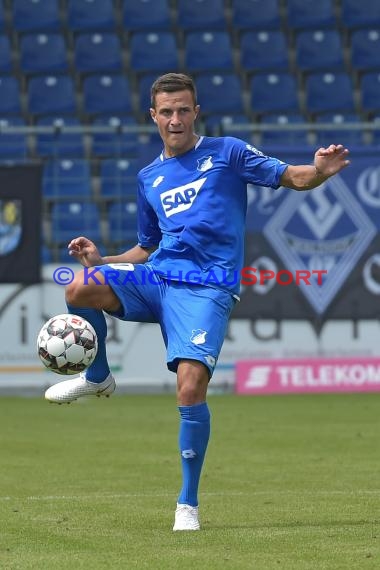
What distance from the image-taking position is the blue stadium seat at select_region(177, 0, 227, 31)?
874 inches

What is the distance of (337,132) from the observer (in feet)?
61.2

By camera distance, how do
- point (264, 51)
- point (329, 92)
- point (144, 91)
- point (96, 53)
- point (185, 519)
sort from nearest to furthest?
1. point (185, 519)
2. point (144, 91)
3. point (329, 92)
4. point (96, 53)
5. point (264, 51)

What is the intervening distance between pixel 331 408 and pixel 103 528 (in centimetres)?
871

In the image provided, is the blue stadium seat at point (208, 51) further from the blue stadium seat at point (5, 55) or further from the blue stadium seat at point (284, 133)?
the blue stadium seat at point (5, 55)

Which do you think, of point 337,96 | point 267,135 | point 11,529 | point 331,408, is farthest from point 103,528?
point 337,96

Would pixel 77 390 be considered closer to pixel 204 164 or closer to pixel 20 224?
pixel 204 164

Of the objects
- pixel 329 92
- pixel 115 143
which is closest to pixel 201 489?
pixel 115 143

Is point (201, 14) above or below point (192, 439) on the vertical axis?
above

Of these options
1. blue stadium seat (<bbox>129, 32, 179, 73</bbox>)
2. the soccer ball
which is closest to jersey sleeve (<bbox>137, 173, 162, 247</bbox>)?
the soccer ball

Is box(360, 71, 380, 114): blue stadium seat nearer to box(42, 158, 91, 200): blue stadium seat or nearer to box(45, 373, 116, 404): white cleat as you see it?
box(42, 158, 91, 200): blue stadium seat

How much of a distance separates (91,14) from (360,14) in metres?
4.57

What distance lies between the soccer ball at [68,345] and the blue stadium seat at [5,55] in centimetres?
1441

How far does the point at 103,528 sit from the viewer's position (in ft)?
21.9

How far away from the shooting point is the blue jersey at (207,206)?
709cm
